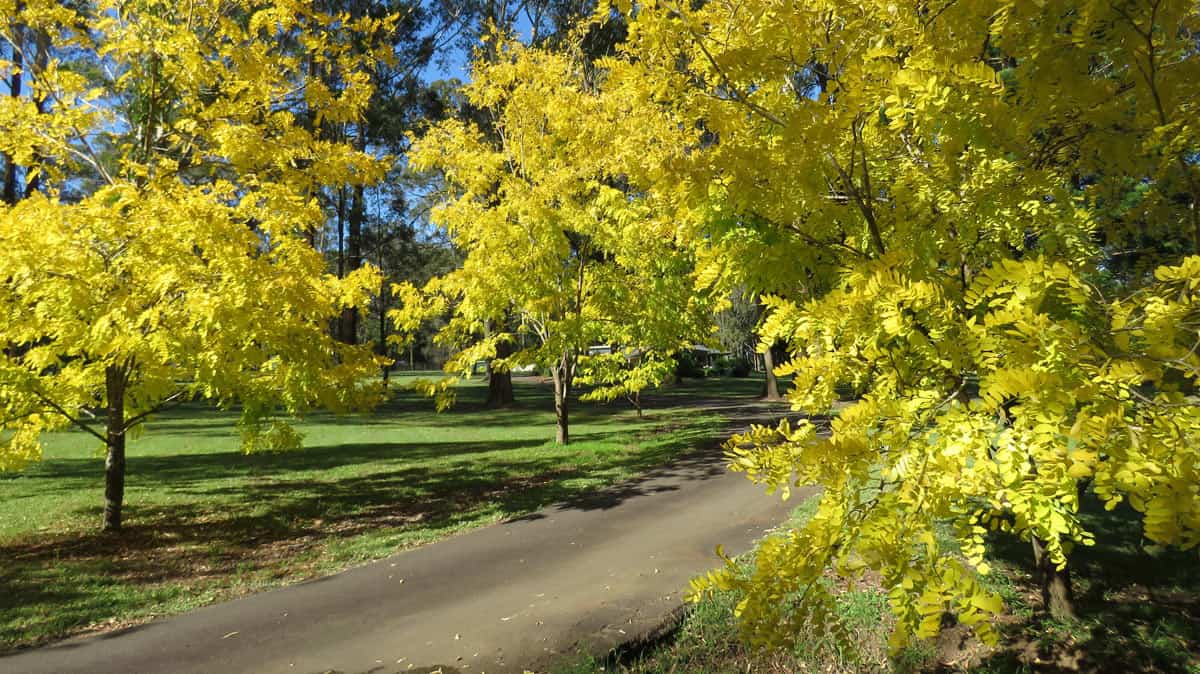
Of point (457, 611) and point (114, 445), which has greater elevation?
point (114, 445)

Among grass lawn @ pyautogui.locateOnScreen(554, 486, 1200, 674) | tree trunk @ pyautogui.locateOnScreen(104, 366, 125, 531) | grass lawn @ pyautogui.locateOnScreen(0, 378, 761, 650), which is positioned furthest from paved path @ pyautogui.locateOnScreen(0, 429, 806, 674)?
tree trunk @ pyautogui.locateOnScreen(104, 366, 125, 531)

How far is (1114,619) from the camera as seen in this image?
181 inches

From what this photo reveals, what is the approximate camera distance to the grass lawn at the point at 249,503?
19.6 feet

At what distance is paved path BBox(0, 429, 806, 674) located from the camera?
14.4 ft

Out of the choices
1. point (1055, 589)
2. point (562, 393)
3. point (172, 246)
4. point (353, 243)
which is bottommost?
point (1055, 589)

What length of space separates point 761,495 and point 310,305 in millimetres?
6375

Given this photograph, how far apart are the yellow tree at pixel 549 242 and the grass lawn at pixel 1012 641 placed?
24.5ft

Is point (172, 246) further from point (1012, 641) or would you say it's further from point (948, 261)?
point (1012, 641)

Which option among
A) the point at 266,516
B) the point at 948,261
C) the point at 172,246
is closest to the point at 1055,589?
the point at 948,261

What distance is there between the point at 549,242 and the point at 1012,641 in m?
9.31

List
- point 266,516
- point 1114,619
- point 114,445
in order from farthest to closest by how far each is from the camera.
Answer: point 266,516
point 114,445
point 1114,619

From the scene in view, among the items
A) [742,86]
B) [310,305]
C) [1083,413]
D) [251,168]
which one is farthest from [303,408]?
[1083,413]

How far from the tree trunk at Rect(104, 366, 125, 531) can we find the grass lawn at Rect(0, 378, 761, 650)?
0.28 meters

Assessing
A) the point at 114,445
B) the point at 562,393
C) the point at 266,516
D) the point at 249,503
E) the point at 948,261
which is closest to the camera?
the point at 948,261
